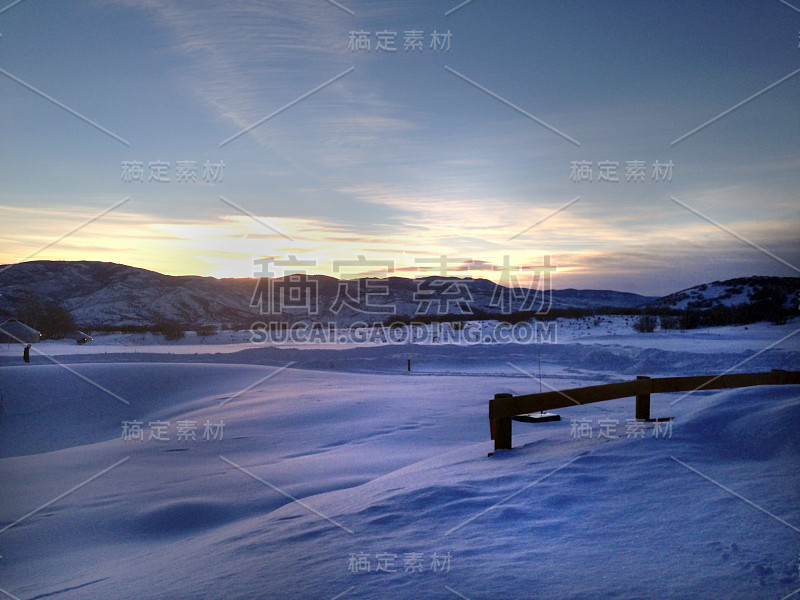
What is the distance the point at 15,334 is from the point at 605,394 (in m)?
46.4

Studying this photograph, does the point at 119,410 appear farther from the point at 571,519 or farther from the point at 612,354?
the point at 612,354

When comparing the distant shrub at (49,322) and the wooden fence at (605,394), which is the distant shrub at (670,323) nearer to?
the wooden fence at (605,394)

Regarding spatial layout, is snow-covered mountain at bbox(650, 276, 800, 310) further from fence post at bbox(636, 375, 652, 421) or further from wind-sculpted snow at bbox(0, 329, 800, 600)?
wind-sculpted snow at bbox(0, 329, 800, 600)

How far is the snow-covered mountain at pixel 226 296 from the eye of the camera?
322ft

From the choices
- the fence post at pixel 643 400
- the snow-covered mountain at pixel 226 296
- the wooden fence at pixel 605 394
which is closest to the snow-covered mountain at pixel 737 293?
the snow-covered mountain at pixel 226 296

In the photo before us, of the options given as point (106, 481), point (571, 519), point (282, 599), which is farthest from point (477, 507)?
point (106, 481)

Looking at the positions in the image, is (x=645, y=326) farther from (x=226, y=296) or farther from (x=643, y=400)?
(x=226, y=296)

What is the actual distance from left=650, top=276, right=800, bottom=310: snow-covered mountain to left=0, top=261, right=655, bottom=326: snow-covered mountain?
97.6ft

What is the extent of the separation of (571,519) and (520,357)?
75.5 feet

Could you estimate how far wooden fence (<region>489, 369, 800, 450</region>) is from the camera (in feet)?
22.2

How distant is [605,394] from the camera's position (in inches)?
280

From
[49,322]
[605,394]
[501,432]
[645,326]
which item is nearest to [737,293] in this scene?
[645,326]

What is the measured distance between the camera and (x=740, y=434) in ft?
19.0

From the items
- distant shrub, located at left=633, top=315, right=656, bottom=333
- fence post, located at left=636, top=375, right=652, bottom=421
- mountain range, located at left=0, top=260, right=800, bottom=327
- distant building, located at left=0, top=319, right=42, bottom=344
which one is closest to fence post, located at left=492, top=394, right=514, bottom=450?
fence post, located at left=636, top=375, right=652, bottom=421
